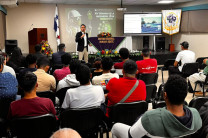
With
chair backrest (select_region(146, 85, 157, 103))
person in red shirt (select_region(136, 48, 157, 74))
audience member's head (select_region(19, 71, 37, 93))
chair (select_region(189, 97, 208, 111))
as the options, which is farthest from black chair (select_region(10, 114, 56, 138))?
person in red shirt (select_region(136, 48, 157, 74))

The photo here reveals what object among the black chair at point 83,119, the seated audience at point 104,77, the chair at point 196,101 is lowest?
the black chair at point 83,119

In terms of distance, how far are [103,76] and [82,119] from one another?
109cm

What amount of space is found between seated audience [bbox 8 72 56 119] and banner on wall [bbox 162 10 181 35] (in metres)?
9.41

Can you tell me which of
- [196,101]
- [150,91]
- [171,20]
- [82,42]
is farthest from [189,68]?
[171,20]

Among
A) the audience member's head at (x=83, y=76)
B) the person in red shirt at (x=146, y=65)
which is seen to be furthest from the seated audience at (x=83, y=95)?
the person in red shirt at (x=146, y=65)

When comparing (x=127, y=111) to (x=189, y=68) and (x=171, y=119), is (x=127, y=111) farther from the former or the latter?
(x=189, y=68)

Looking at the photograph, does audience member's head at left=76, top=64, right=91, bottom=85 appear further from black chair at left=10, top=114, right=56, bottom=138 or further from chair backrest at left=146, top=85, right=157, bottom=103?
chair backrest at left=146, top=85, right=157, bottom=103

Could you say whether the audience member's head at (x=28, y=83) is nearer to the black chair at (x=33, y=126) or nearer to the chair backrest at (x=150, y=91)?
the black chair at (x=33, y=126)

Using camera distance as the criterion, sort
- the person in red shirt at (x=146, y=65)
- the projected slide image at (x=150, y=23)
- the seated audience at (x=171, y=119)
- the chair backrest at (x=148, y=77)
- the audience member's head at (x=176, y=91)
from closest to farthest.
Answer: the seated audience at (x=171, y=119)
the audience member's head at (x=176, y=91)
the chair backrest at (x=148, y=77)
the person in red shirt at (x=146, y=65)
the projected slide image at (x=150, y=23)

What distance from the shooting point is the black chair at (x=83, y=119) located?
2254 mm

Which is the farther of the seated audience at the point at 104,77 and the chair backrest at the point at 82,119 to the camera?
the seated audience at the point at 104,77

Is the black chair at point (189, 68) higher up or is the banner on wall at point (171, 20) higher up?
the banner on wall at point (171, 20)

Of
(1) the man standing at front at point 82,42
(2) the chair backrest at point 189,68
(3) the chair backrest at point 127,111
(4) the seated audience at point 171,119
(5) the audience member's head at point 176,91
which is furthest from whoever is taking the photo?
(1) the man standing at front at point 82,42

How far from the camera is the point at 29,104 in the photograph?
2.16m
